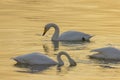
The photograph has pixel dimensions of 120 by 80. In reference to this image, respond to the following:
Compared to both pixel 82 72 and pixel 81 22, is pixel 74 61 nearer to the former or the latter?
pixel 82 72

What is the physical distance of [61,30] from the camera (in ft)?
86.0

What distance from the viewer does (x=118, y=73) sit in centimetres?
1789

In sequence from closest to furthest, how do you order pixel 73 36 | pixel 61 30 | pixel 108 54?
pixel 108 54, pixel 73 36, pixel 61 30

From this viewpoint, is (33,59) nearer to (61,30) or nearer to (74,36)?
(74,36)

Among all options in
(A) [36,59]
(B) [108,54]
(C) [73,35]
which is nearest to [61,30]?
(C) [73,35]

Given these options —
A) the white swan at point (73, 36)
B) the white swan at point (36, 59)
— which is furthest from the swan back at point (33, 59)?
the white swan at point (73, 36)

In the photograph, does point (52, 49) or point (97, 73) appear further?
point (52, 49)

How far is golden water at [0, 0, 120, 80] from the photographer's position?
58.5 ft

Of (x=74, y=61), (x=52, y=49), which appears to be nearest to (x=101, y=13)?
(x=52, y=49)

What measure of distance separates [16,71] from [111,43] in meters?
5.39

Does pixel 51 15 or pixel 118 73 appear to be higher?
pixel 51 15

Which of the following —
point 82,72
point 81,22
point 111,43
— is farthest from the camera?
point 81,22

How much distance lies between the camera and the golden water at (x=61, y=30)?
17844mm

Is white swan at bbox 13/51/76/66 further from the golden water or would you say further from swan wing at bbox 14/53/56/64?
the golden water
